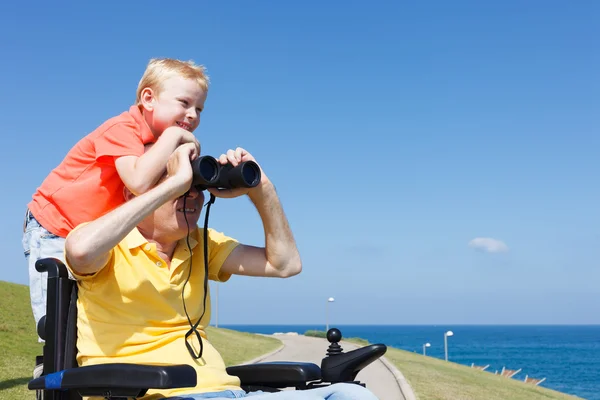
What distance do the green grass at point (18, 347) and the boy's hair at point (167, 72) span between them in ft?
18.8

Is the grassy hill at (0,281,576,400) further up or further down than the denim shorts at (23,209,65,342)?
further down

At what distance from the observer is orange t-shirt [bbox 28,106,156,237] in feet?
9.69

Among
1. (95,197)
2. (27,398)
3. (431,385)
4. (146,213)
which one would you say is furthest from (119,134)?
(431,385)

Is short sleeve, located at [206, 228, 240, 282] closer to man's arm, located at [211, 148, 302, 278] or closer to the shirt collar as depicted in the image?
man's arm, located at [211, 148, 302, 278]

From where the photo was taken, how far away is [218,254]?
3174mm

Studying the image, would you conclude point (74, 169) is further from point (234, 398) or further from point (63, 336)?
point (234, 398)

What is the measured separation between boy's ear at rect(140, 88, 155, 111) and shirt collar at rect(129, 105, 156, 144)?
54 millimetres

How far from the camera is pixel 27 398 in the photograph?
303 inches

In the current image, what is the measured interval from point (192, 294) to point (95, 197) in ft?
1.96

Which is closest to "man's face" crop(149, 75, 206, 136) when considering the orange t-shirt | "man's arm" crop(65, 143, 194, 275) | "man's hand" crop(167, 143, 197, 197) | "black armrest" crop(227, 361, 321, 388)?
the orange t-shirt

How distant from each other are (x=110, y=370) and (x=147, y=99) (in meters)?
1.30

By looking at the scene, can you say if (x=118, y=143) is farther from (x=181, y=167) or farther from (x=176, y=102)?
(x=181, y=167)

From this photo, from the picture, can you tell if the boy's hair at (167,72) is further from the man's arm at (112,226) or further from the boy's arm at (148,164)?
the man's arm at (112,226)

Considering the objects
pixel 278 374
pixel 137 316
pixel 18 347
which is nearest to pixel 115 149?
pixel 137 316
